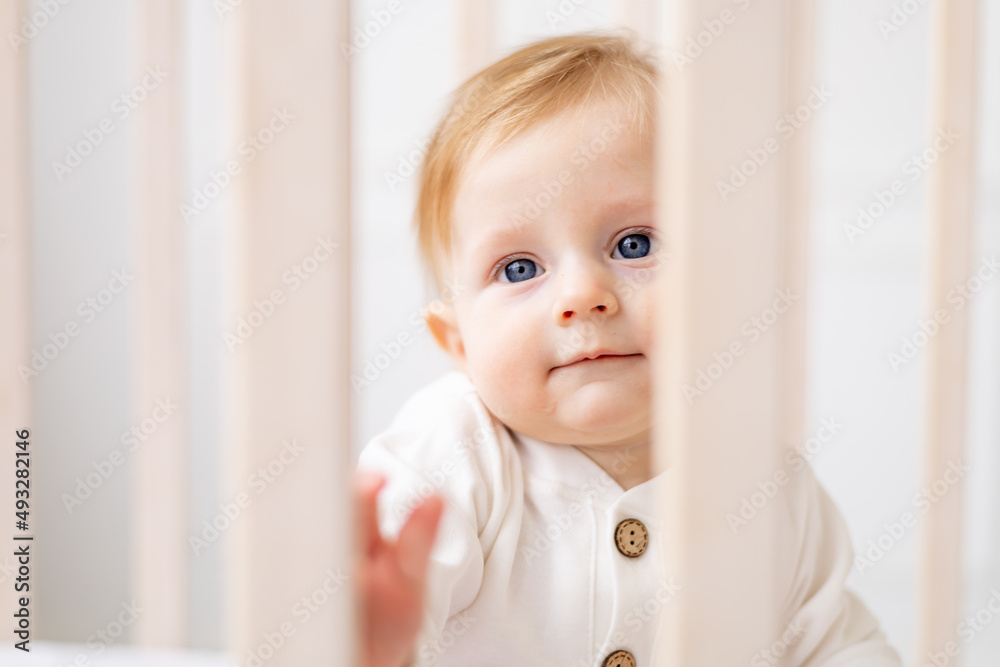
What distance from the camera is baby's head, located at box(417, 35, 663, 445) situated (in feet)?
2.16

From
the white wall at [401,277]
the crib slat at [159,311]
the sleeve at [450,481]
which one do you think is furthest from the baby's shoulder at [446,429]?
the white wall at [401,277]

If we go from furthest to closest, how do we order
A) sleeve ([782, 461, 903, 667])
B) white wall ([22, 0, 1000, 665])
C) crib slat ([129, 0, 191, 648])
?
white wall ([22, 0, 1000, 665]) < crib slat ([129, 0, 191, 648]) < sleeve ([782, 461, 903, 667])

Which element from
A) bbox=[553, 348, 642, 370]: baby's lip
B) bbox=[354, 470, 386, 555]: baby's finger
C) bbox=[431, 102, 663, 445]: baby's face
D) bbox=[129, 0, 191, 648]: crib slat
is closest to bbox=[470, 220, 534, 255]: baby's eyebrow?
bbox=[431, 102, 663, 445]: baby's face

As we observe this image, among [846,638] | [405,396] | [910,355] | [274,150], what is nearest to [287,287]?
[274,150]

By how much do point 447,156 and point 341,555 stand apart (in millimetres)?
452

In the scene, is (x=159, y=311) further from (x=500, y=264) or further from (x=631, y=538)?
(x=631, y=538)

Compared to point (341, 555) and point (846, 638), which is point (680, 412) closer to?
point (341, 555)

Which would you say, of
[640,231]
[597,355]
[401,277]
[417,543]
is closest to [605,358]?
[597,355]

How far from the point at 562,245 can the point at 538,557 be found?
28cm

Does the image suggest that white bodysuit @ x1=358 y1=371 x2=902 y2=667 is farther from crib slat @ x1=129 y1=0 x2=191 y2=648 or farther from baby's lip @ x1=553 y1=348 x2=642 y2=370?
crib slat @ x1=129 y1=0 x2=191 y2=648

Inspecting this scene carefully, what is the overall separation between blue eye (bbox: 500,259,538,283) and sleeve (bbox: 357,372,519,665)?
0.13 m

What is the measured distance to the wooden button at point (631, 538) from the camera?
706mm

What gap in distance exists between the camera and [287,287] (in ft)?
1.32

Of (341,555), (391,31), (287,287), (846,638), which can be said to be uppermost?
(391,31)
